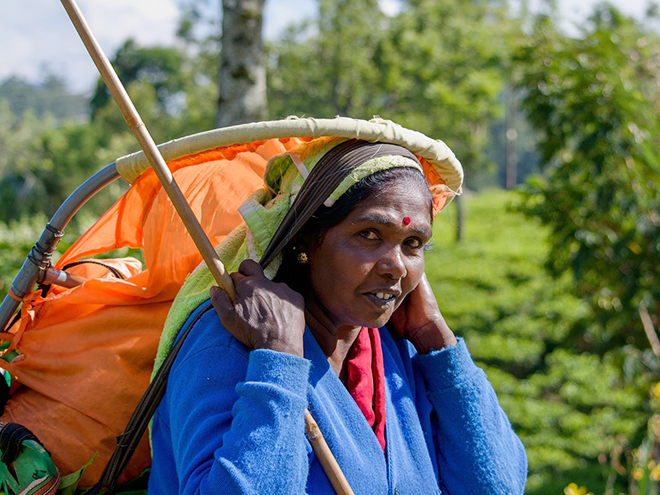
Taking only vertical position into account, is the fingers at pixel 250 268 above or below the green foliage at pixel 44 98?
above

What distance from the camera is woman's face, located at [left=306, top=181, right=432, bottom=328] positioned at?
1621 mm

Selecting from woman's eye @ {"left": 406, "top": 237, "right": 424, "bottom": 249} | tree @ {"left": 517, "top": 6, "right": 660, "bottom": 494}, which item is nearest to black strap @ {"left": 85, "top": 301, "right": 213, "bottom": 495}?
woman's eye @ {"left": 406, "top": 237, "right": 424, "bottom": 249}

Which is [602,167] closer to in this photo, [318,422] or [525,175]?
[318,422]

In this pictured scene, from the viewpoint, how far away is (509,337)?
480 inches

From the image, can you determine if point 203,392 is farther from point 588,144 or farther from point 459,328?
point 459,328

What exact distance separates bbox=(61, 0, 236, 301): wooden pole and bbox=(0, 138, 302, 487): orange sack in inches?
13.9

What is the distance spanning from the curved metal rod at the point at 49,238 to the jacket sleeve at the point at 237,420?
58 centimetres

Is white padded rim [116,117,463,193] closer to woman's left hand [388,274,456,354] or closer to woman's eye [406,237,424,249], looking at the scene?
woman's eye [406,237,424,249]

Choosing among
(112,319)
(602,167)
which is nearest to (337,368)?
(112,319)

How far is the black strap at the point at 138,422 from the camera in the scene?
1.65m

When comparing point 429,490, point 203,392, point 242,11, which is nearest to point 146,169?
point 203,392

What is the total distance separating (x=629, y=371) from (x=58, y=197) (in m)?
21.6

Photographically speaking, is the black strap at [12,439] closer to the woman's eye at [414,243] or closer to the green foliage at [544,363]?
the woman's eye at [414,243]

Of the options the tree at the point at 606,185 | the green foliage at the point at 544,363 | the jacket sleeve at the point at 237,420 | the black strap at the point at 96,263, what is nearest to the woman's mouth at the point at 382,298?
the jacket sleeve at the point at 237,420
